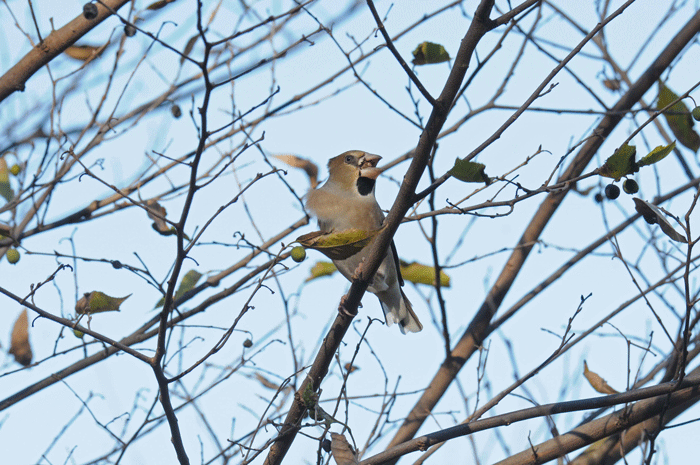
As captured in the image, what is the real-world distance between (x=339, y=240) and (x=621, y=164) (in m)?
1.01

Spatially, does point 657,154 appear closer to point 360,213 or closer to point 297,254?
point 297,254

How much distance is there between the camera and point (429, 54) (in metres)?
3.63

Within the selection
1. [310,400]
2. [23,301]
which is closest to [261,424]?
[310,400]

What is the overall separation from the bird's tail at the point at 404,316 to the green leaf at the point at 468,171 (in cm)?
265

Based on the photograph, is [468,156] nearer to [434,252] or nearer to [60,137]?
[434,252]

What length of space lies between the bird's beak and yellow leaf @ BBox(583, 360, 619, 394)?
184 cm

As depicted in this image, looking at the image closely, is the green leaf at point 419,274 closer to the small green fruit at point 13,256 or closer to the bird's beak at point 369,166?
the bird's beak at point 369,166

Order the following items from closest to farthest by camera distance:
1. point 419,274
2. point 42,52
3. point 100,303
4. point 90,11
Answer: point 100,303
point 90,11
point 42,52
point 419,274

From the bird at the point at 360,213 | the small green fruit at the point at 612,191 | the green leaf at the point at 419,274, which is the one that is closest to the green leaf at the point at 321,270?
the bird at the point at 360,213

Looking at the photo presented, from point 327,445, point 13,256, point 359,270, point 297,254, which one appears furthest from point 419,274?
point 13,256

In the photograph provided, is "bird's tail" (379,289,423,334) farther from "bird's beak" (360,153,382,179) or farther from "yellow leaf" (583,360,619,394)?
"yellow leaf" (583,360,619,394)

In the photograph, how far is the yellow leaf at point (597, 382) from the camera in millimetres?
3442

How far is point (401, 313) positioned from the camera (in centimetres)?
521

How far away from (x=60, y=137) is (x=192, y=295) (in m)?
1.14
